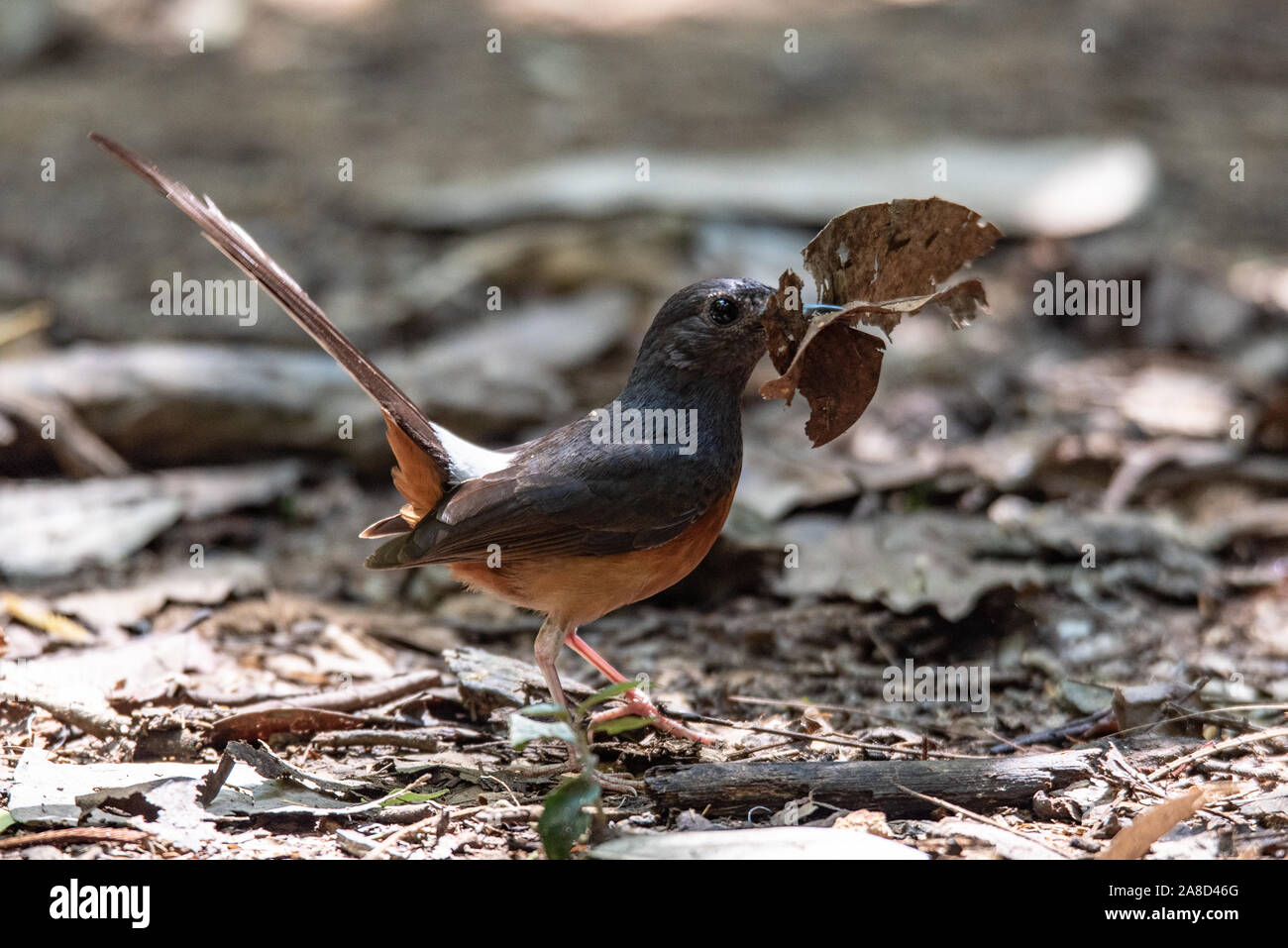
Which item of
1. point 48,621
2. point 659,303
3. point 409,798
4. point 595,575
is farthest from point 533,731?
point 659,303

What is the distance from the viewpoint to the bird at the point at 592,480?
4.29 metres

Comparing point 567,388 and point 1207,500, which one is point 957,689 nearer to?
point 1207,500

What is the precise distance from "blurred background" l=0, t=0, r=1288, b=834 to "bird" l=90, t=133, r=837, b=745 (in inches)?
30.5

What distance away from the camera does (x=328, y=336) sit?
425cm

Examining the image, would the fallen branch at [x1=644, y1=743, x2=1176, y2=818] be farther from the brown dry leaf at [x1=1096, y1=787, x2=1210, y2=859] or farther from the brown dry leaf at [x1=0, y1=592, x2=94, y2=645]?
the brown dry leaf at [x1=0, y1=592, x2=94, y2=645]

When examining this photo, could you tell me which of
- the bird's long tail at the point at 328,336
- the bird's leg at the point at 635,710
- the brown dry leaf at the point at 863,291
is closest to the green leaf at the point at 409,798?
the bird's leg at the point at 635,710

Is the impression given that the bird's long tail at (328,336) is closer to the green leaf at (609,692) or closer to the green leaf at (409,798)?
the green leaf at (409,798)

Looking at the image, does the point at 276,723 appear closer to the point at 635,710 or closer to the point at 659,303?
the point at 635,710

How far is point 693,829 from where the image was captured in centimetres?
349

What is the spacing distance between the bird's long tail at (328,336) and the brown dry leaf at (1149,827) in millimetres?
2592

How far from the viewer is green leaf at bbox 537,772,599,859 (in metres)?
3.15

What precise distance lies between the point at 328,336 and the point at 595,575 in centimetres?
124
